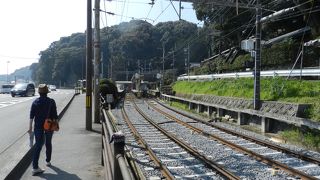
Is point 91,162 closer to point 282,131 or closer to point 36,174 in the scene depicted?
point 36,174

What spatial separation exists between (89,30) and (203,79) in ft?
79.8

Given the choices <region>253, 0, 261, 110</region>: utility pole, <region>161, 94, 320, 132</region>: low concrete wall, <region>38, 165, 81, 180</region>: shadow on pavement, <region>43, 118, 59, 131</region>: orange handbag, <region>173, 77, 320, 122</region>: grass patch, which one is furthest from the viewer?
<region>253, 0, 261, 110</region>: utility pole

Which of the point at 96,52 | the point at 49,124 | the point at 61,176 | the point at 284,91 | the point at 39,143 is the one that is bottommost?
the point at 61,176

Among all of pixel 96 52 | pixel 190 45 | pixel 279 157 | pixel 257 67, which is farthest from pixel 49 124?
pixel 190 45

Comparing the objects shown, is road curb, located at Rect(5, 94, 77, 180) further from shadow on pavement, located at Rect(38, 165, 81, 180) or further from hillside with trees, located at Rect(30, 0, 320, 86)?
hillside with trees, located at Rect(30, 0, 320, 86)

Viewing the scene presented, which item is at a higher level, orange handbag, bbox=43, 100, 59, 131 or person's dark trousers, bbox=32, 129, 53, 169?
orange handbag, bbox=43, 100, 59, 131

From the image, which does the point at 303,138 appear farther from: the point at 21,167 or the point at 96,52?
the point at 96,52

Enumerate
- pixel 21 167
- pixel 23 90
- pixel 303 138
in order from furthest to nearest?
pixel 23 90 → pixel 303 138 → pixel 21 167

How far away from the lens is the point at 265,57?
3659 cm

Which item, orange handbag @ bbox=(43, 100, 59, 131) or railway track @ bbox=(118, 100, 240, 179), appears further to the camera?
railway track @ bbox=(118, 100, 240, 179)

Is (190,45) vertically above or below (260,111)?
above

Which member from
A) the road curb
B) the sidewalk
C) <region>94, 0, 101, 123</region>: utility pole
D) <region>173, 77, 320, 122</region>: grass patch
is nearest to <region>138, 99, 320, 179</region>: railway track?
<region>173, 77, 320, 122</region>: grass patch

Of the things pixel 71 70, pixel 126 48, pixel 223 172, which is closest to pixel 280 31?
pixel 223 172

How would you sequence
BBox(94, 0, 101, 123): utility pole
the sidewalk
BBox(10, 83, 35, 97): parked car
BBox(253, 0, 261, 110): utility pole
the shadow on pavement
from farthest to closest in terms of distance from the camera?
BBox(10, 83, 35, 97): parked car
BBox(94, 0, 101, 123): utility pole
BBox(253, 0, 261, 110): utility pole
the sidewalk
the shadow on pavement
